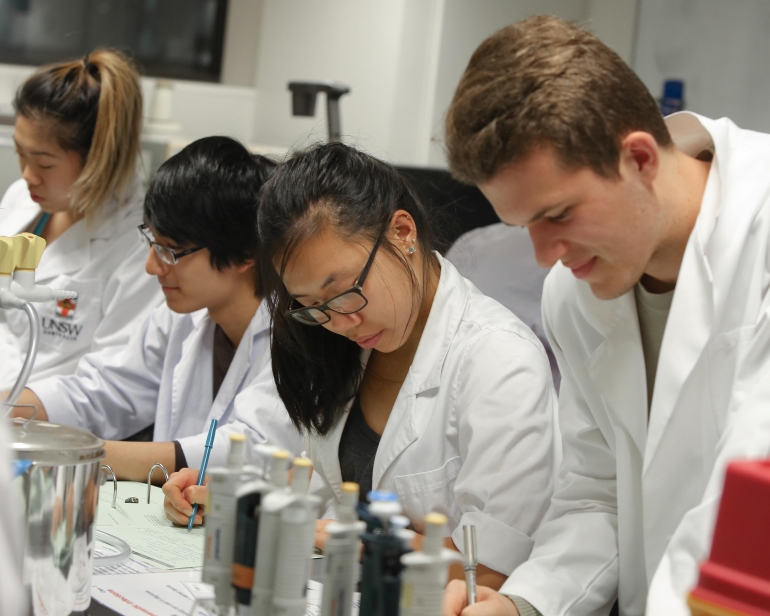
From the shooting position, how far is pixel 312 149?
59.1 inches

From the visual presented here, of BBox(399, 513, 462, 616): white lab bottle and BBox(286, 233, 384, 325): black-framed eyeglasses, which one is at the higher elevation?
BBox(286, 233, 384, 325): black-framed eyeglasses

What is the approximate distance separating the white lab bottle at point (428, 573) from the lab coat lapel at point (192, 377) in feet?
4.25

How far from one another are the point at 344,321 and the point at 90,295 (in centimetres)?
123

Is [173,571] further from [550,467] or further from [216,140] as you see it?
[216,140]

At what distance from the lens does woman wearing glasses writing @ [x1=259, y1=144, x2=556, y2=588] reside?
1.36m

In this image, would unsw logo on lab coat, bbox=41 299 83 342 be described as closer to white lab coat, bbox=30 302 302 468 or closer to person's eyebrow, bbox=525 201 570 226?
white lab coat, bbox=30 302 302 468

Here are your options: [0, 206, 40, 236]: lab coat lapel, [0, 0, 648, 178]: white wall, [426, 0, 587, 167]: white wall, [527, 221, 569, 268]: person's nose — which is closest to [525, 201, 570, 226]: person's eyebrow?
[527, 221, 569, 268]: person's nose

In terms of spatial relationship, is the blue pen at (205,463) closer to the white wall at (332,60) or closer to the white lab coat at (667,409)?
the white lab coat at (667,409)

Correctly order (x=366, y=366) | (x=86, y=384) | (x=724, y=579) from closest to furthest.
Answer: (x=724, y=579)
(x=366, y=366)
(x=86, y=384)

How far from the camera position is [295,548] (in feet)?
2.84

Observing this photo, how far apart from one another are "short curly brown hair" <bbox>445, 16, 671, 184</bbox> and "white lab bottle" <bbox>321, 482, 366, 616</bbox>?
429 mm

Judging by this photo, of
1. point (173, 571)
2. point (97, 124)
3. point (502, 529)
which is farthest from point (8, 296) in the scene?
point (97, 124)

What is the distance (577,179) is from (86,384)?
1460 millimetres

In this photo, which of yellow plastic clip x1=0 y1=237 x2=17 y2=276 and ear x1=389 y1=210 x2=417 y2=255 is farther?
ear x1=389 y1=210 x2=417 y2=255
